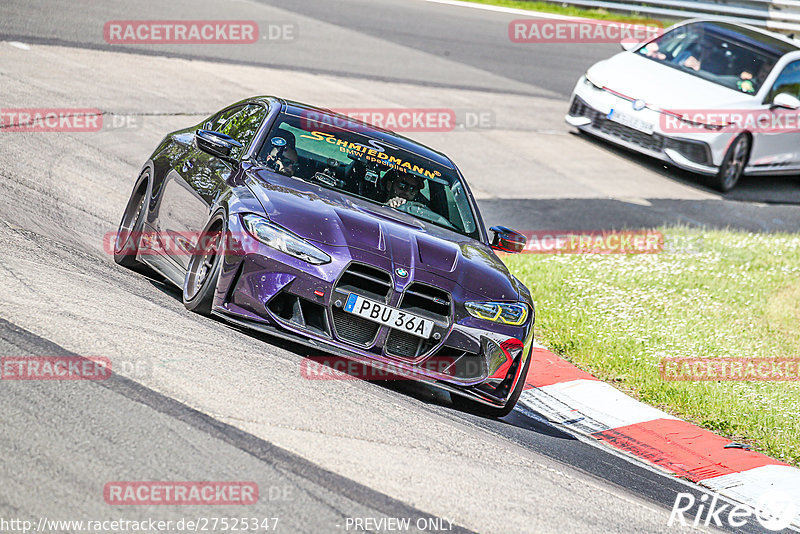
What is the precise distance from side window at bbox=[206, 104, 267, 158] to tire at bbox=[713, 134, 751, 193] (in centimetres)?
861

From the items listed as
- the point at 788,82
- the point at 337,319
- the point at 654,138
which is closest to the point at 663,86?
the point at 654,138

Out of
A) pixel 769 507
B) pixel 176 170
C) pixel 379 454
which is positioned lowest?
pixel 769 507

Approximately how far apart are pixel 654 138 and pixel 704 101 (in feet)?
2.77

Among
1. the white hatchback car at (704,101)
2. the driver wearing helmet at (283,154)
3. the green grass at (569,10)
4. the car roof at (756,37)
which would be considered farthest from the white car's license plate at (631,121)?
the green grass at (569,10)

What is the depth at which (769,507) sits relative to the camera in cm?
594

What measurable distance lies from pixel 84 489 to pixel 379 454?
1.47m

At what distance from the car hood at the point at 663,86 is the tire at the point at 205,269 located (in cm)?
950

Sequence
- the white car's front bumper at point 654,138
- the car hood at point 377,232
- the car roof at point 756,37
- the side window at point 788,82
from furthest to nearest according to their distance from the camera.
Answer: the car roof at point 756,37, the side window at point 788,82, the white car's front bumper at point 654,138, the car hood at point 377,232

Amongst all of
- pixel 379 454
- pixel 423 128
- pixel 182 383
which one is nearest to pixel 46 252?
pixel 182 383

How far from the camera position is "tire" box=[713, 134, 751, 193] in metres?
14.5

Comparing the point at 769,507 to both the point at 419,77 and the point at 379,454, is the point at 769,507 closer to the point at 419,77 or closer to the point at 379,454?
the point at 379,454

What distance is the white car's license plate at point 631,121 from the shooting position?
14.4 m

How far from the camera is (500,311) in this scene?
6.11 m

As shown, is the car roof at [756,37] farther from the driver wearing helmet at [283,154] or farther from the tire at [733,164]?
the driver wearing helmet at [283,154]
